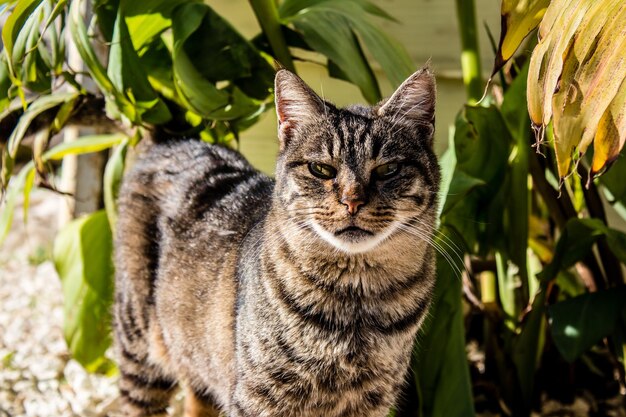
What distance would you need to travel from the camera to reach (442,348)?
7.94 ft

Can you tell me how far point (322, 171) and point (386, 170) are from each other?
15cm

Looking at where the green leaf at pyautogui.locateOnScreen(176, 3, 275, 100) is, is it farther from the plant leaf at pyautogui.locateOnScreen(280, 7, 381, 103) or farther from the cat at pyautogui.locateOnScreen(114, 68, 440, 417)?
the cat at pyautogui.locateOnScreen(114, 68, 440, 417)

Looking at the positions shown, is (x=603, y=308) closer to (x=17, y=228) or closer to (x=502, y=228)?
(x=502, y=228)

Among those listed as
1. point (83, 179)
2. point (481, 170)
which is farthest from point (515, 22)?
point (83, 179)

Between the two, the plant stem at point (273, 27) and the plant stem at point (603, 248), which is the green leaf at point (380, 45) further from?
the plant stem at point (603, 248)

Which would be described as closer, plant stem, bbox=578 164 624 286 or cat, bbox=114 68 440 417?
cat, bbox=114 68 440 417

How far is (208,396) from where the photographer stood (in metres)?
2.63

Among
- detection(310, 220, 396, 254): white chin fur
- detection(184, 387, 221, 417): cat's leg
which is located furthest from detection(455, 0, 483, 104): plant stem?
detection(184, 387, 221, 417): cat's leg

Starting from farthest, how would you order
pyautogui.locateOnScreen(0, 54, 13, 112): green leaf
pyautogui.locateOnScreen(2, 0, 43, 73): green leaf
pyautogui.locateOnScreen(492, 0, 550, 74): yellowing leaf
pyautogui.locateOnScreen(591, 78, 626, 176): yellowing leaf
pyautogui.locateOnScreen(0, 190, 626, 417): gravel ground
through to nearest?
pyautogui.locateOnScreen(0, 190, 626, 417): gravel ground
pyautogui.locateOnScreen(0, 54, 13, 112): green leaf
pyautogui.locateOnScreen(2, 0, 43, 73): green leaf
pyautogui.locateOnScreen(492, 0, 550, 74): yellowing leaf
pyautogui.locateOnScreen(591, 78, 626, 176): yellowing leaf

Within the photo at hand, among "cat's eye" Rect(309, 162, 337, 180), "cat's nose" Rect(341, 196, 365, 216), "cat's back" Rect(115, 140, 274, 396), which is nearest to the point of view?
"cat's nose" Rect(341, 196, 365, 216)

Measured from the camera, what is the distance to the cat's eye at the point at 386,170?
6.42 ft

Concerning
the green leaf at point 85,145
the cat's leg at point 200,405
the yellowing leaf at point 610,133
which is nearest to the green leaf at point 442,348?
the cat's leg at point 200,405

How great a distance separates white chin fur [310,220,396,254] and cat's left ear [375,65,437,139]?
287 mm

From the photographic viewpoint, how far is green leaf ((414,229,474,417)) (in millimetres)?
2391
